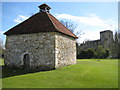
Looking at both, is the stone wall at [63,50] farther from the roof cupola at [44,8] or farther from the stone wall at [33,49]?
the roof cupola at [44,8]

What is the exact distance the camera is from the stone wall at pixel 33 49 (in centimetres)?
1205

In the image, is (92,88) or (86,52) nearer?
(92,88)

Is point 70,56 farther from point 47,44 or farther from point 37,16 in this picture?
point 37,16

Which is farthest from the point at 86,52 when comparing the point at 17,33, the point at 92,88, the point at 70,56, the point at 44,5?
the point at 92,88

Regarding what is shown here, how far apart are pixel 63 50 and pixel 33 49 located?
350 centimetres

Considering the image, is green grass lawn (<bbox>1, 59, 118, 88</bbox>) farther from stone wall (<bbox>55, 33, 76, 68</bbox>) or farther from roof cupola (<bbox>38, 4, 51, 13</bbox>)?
roof cupola (<bbox>38, 4, 51, 13</bbox>)

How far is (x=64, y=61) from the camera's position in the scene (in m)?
13.6

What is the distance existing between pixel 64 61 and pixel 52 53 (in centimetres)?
243

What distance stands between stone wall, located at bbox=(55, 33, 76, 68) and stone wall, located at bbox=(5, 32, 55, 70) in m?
0.57

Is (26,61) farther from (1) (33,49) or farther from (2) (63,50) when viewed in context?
(2) (63,50)

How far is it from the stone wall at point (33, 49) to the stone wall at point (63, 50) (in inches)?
22.5

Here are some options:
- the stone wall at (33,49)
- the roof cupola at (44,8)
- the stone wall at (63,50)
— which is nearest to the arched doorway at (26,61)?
the stone wall at (33,49)

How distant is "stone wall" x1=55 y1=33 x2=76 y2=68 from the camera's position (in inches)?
486

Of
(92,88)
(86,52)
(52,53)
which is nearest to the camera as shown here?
(92,88)
